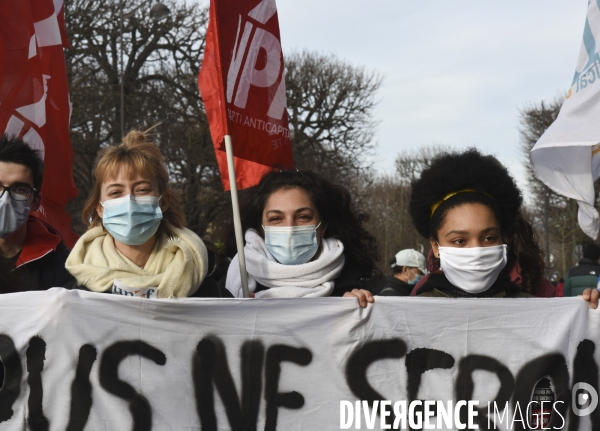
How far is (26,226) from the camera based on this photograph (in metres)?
4.10

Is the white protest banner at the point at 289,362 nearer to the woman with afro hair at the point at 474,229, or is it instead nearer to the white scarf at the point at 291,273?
the woman with afro hair at the point at 474,229

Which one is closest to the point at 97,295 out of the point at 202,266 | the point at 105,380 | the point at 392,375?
the point at 105,380

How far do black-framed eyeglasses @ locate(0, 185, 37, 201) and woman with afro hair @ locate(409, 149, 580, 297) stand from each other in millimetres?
1748

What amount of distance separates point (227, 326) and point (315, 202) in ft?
2.81

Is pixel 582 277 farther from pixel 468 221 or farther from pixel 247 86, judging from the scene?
pixel 468 221

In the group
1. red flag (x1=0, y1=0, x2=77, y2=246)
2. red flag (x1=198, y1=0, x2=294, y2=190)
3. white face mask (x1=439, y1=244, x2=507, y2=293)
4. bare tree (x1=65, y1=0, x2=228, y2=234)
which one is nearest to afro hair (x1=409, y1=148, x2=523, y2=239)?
white face mask (x1=439, y1=244, x2=507, y2=293)

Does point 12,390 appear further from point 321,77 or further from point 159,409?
point 321,77

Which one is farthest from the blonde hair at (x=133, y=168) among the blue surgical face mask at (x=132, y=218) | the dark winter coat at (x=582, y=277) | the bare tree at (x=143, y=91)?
the bare tree at (x=143, y=91)

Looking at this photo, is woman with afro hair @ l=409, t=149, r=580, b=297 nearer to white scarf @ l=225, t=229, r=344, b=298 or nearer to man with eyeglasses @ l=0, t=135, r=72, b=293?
white scarf @ l=225, t=229, r=344, b=298

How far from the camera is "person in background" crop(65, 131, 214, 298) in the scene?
3.43m

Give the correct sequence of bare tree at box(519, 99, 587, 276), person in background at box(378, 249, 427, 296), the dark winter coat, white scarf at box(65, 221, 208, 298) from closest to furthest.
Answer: white scarf at box(65, 221, 208, 298) < person in background at box(378, 249, 427, 296) < the dark winter coat < bare tree at box(519, 99, 587, 276)

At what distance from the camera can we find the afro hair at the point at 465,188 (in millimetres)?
3596

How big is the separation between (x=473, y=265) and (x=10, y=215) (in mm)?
2041

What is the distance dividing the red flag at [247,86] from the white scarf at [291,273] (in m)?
0.65
